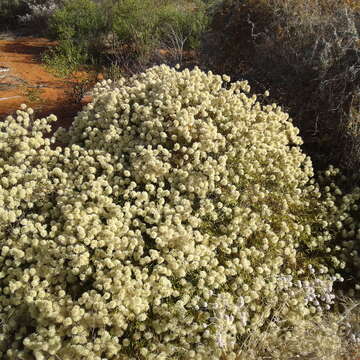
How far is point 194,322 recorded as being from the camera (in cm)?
263

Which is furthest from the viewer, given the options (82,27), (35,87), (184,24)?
(82,27)

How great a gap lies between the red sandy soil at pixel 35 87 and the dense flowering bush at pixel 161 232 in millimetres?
2418

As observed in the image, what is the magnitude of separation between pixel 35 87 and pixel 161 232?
5.59 metres

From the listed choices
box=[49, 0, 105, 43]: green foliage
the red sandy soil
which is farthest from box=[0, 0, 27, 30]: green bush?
box=[49, 0, 105, 43]: green foliage

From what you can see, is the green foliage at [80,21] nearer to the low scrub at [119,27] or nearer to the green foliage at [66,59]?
the low scrub at [119,27]

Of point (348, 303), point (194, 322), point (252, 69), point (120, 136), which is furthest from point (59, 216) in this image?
point (252, 69)

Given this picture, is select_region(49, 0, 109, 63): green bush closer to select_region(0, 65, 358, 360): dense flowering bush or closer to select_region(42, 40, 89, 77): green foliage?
select_region(42, 40, 89, 77): green foliage

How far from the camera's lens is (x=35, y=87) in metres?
7.16

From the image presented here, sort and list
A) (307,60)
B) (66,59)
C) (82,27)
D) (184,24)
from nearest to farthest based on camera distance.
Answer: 1. (307,60)
2. (66,59)
3. (184,24)
4. (82,27)

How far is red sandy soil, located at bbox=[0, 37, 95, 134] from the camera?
6.19 m

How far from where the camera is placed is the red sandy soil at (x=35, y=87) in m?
6.19

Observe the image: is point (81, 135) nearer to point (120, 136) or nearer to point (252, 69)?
point (120, 136)

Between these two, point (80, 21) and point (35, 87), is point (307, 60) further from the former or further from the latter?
point (80, 21)

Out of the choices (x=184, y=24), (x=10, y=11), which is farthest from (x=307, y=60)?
(x=10, y=11)
